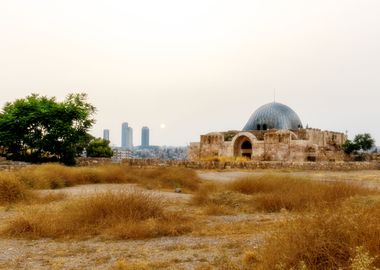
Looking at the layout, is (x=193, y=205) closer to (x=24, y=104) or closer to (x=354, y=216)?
(x=354, y=216)

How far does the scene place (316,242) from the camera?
443 cm

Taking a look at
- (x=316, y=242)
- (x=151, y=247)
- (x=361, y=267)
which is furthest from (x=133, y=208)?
(x=361, y=267)

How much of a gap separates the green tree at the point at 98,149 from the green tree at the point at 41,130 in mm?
13290

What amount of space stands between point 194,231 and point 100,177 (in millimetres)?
12574

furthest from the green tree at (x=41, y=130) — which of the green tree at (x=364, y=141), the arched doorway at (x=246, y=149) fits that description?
the green tree at (x=364, y=141)

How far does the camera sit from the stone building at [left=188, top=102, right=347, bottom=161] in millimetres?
45188

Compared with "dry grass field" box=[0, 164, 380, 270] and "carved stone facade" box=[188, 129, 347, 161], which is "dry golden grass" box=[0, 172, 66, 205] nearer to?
"dry grass field" box=[0, 164, 380, 270]

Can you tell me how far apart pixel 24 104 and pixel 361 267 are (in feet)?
103

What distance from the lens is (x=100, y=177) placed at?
65.3 ft

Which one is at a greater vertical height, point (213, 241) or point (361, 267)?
point (361, 267)

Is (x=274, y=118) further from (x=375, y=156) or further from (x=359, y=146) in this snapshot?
(x=375, y=156)

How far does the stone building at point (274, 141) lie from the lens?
45188 mm

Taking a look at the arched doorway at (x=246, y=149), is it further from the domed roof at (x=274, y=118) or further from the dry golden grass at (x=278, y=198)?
the dry golden grass at (x=278, y=198)

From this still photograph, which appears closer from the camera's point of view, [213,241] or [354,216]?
[354,216]
